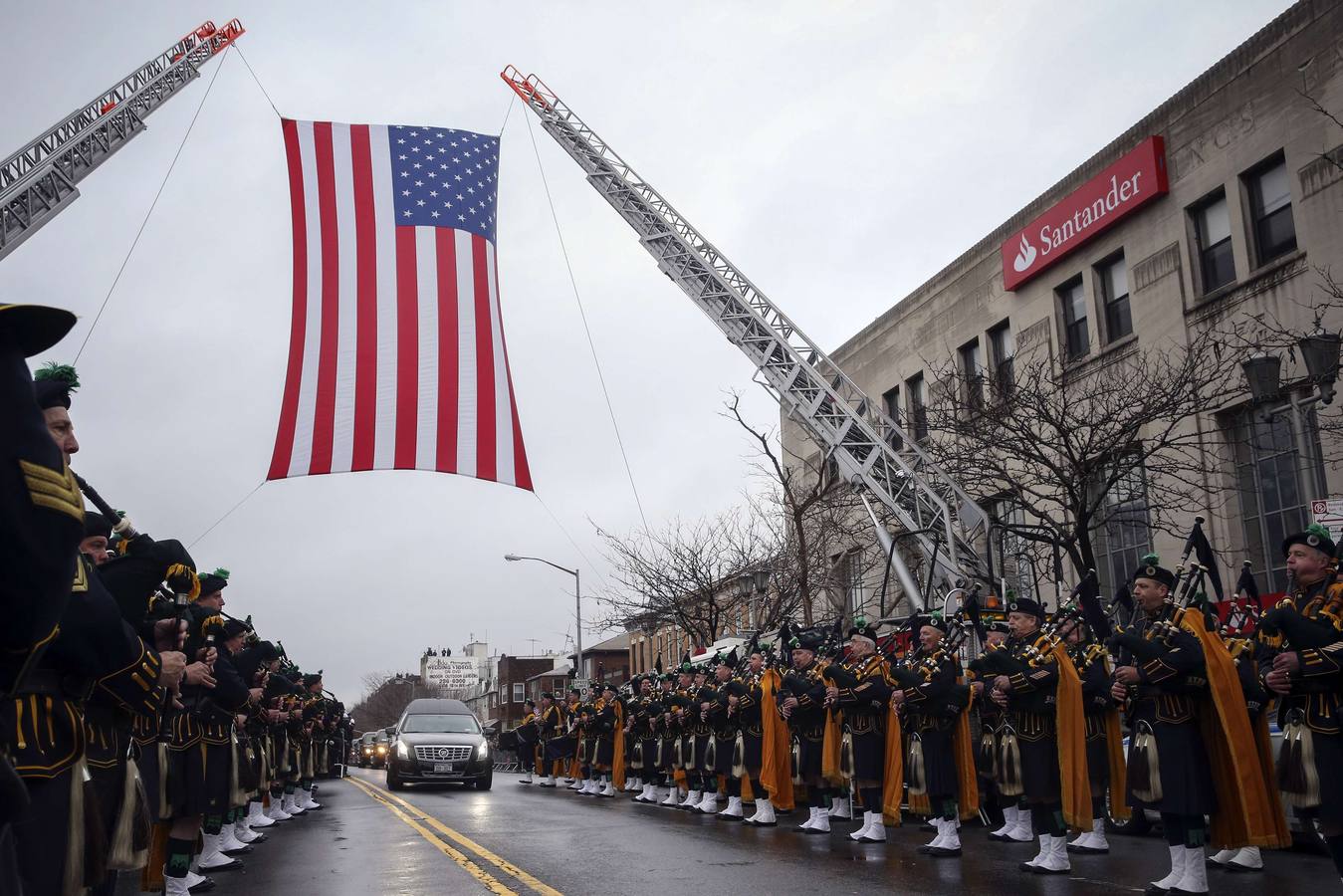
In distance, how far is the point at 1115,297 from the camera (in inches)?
898

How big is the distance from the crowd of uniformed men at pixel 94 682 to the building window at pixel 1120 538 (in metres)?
15.4

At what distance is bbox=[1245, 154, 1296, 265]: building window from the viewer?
1889 cm

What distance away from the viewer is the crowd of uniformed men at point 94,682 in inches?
88.5

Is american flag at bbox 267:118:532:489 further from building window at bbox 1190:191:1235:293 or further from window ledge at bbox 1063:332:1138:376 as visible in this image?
building window at bbox 1190:191:1235:293

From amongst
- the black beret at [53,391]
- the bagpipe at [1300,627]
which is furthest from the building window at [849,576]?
the black beret at [53,391]

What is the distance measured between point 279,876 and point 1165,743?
7.17 metres

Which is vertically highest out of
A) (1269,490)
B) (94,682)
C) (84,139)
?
(84,139)

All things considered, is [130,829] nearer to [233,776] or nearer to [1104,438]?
[233,776]

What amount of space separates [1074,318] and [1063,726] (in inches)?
622

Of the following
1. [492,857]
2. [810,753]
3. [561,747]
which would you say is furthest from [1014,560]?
[492,857]

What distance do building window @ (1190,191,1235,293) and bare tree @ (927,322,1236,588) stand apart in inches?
46.3

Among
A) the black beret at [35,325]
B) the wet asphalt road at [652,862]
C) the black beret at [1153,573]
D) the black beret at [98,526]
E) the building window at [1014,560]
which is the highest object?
the building window at [1014,560]

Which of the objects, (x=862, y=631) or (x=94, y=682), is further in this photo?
(x=862, y=631)

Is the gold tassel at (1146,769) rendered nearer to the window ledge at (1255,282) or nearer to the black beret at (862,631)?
the black beret at (862,631)
